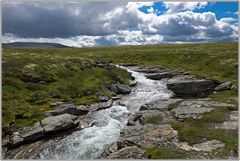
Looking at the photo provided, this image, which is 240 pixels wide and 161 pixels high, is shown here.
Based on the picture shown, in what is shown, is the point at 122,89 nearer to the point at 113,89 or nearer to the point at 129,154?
the point at 113,89

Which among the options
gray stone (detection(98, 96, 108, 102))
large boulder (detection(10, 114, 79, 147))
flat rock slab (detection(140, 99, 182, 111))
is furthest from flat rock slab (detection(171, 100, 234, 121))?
gray stone (detection(98, 96, 108, 102))

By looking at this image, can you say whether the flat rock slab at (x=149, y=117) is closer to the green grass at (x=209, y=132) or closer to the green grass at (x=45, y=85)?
the green grass at (x=209, y=132)

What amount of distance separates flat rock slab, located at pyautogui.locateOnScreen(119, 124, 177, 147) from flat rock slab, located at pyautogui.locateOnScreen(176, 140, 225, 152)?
1.39 metres

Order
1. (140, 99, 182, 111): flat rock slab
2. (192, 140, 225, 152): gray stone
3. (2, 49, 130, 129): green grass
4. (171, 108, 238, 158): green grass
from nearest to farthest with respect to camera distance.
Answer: (171, 108, 238, 158): green grass → (192, 140, 225, 152): gray stone → (2, 49, 130, 129): green grass → (140, 99, 182, 111): flat rock slab

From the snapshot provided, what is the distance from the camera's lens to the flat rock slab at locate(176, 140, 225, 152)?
23583mm

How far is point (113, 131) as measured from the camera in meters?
32.3

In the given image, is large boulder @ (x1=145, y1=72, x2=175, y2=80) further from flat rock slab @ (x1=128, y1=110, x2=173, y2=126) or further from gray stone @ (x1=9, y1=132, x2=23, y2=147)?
gray stone @ (x1=9, y1=132, x2=23, y2=147)

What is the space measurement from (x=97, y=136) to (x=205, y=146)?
37.5 ft

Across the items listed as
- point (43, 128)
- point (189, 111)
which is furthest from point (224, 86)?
point (43, 128)

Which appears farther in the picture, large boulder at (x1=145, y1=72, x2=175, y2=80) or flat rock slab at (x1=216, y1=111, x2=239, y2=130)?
large boulder at (x1=145, y1=72, x2=175, y2=80)

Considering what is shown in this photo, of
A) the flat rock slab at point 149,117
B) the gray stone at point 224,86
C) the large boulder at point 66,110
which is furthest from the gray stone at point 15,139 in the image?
the gray stone at point 224,86

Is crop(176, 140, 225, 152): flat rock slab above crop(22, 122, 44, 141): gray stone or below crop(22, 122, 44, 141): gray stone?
above

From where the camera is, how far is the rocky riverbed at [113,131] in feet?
Answer: 81.4

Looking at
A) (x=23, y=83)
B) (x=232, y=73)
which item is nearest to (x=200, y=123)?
(x=23, y=83)
